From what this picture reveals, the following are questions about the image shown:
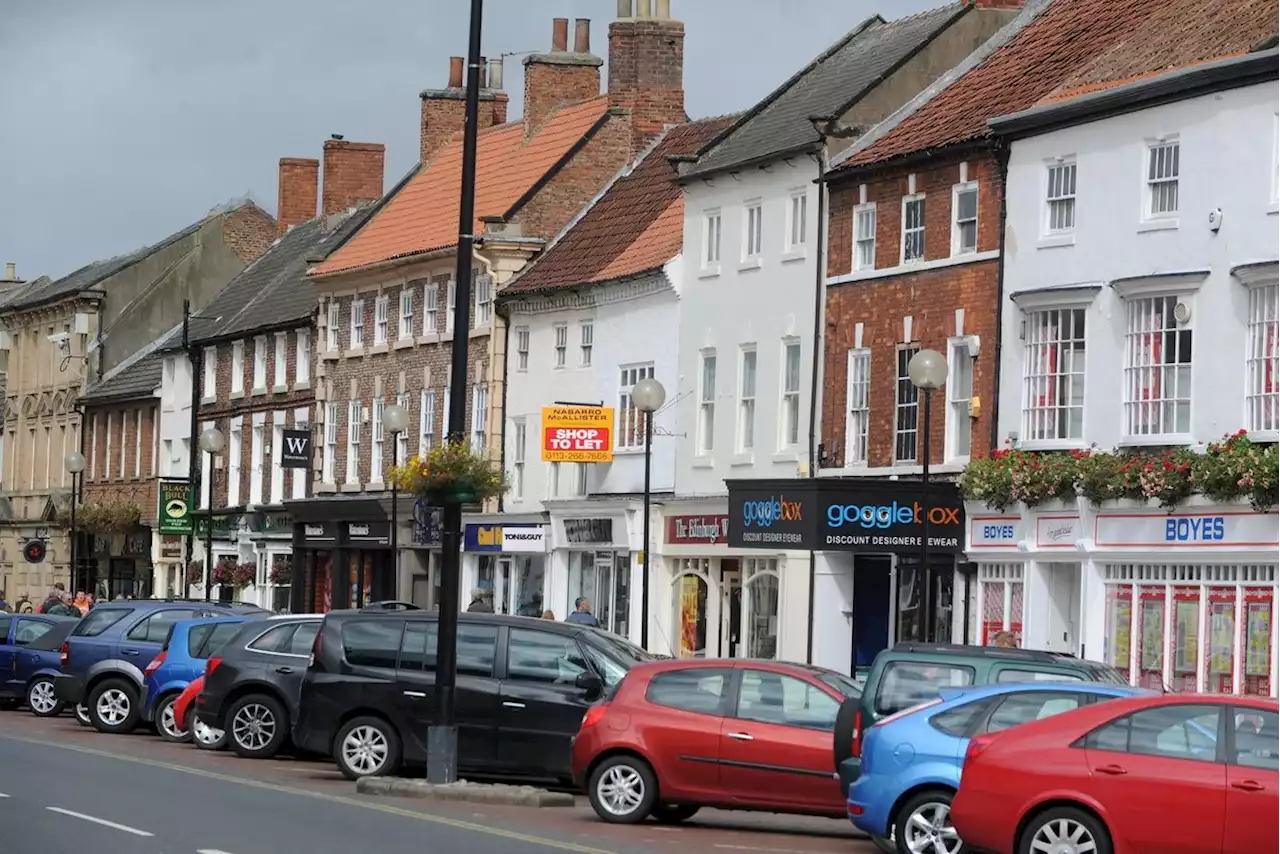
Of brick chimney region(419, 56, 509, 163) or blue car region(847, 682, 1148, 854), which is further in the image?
brick chimney region(419, 56, 509, 163)

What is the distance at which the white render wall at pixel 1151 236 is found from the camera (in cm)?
3066

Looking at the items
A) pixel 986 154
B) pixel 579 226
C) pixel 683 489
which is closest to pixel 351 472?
pixel 579 226

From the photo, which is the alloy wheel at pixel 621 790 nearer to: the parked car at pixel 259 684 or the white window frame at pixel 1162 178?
the parked car at pixel 259 684

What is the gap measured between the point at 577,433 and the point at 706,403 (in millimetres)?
3260

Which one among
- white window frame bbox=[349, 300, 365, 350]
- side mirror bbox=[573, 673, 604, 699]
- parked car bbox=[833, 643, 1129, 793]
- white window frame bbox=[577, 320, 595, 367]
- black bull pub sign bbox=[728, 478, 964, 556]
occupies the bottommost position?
side mirror bbox=[573, 673, 604, 699]

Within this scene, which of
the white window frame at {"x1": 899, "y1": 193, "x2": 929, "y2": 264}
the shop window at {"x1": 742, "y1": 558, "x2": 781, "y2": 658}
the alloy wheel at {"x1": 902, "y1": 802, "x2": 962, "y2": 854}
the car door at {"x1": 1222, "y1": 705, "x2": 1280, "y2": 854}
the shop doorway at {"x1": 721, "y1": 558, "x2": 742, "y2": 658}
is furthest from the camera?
the shop doorway at {"x1": 721, "y1": 558, "x2": 742, "y2": 658}

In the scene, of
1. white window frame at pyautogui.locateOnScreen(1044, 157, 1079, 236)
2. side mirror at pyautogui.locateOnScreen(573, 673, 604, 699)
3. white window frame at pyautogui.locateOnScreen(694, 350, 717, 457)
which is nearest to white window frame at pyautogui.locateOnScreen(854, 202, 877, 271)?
white window frame at pyautogui.locateOnScreen(1044, 157, 1079, 236)

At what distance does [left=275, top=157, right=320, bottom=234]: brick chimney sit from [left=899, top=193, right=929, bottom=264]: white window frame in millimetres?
37009

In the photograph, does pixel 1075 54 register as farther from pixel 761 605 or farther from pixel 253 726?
pixel 253 726

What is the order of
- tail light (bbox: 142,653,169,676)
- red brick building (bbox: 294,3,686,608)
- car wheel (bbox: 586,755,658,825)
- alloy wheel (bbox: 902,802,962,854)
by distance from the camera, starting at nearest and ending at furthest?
alloy wheel (bbox: 902,802,962,854) → car wheel (bbox: 586,755,658,825) → tail light (bbox: 142,653,169,676) → red brick building (bbox: 294,3,686,608)

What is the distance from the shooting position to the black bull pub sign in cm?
3597

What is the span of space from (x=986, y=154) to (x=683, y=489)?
33.9 ft

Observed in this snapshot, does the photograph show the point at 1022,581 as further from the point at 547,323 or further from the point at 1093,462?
the point at 547,323

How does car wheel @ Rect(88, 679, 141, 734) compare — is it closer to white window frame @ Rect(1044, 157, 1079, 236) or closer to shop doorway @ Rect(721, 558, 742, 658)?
shop doorway @ Rect(721, 558, 742, 658)
